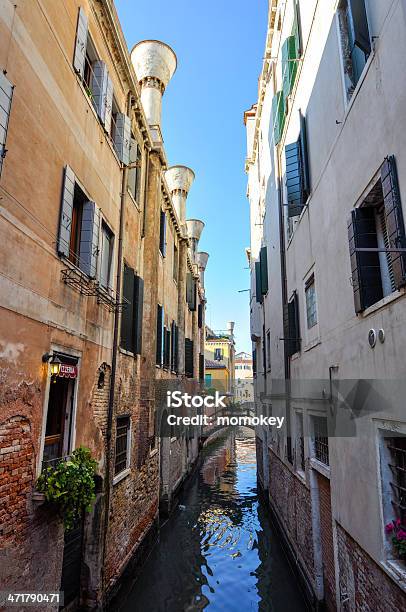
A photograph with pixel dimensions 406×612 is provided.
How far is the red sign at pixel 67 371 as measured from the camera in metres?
5.17

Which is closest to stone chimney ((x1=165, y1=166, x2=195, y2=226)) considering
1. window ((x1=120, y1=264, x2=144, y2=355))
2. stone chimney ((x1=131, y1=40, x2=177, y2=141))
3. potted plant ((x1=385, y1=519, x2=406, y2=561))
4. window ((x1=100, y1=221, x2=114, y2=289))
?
stone chimney ((x1=131, y1=40, x2=177, y2=141))

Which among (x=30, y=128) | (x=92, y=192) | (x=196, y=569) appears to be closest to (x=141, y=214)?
(x=92, y=192)

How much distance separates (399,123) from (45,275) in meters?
4.04

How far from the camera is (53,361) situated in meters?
4.96

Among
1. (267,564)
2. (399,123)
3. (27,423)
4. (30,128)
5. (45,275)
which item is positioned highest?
(30,128)

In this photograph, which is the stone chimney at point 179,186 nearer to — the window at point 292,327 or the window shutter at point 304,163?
the window at point 292,327

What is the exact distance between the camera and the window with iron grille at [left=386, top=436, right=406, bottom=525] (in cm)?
394

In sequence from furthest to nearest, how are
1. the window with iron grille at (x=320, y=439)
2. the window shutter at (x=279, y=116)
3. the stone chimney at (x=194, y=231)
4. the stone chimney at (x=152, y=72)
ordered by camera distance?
the stone chimney at (x=194, y=231) < the stone chimney at (x=152, y=72) < the window shutter at (x=279, y=116) < the window with iron grille at (x=320, y=439)

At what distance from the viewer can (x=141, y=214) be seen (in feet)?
32.8

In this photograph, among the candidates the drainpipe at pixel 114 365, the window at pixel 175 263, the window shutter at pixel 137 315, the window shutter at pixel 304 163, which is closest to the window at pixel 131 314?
the window shutter at pixel 137 315

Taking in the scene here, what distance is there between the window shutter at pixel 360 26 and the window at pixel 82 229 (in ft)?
12.5

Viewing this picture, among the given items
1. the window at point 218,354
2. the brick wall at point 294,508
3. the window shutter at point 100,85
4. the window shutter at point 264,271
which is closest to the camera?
the window shutter at point 100,85

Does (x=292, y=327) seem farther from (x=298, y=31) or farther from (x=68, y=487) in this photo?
(x=298, y=31)

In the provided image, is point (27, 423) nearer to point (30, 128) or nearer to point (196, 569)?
point (30, 128)
